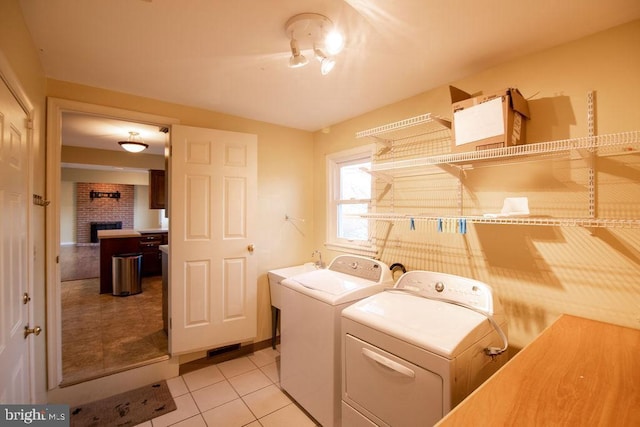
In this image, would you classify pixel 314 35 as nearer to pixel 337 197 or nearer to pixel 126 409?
pixel 337 197

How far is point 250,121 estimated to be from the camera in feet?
9.45

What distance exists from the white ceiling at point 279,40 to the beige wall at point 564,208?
4.5 inches

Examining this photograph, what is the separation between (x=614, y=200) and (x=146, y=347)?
12.2 ft

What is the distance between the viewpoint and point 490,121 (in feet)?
4.85

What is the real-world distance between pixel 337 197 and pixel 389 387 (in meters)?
2.02

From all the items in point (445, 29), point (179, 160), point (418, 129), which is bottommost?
point (179, 160)

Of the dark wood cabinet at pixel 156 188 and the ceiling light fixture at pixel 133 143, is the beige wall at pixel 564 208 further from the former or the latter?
the dark wood cabinet at pixel 156 188

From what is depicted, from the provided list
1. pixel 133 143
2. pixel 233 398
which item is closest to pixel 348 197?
pixel 233 398

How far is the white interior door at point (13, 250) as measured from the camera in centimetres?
105

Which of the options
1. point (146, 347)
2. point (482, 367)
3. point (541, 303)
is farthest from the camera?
point (146, 347)

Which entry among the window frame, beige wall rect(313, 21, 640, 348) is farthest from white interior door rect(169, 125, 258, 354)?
beige wall rect(313, 21, 640, 348)

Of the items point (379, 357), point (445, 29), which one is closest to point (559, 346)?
point (379, 357)

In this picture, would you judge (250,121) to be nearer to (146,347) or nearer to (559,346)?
(146,347)

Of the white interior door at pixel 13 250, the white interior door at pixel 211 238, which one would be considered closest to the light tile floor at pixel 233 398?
the white interior door at pixel 211 238
